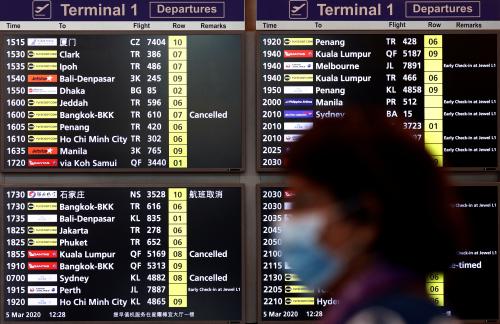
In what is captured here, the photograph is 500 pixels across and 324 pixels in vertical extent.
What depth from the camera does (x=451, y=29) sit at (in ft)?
9.99

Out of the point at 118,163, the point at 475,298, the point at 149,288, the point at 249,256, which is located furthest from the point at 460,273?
the point at 118,163

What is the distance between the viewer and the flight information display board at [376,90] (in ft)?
9.91

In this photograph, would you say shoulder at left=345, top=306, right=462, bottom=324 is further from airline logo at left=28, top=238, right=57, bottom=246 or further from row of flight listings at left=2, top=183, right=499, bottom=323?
airline logo at left=28, top=238, right=57, bottom=246

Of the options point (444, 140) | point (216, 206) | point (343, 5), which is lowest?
point (216, 206)

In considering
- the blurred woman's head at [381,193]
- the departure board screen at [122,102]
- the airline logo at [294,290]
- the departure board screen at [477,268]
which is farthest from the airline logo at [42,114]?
the blurred woman's head at [381,193]

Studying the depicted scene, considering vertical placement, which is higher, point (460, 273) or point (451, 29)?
point (451, 29)

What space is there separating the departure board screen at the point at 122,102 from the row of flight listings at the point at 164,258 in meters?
0.13

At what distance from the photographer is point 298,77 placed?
119 inches

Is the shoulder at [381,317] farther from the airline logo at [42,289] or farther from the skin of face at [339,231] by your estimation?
the airline logo at [42,289]

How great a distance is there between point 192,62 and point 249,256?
821 millimetres

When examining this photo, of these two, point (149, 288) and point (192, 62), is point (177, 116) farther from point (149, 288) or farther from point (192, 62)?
→ point (149, 288)

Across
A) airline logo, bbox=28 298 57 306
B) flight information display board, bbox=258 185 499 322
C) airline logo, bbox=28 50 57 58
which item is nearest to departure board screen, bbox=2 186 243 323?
airline logo, bbox=28 298 57 306

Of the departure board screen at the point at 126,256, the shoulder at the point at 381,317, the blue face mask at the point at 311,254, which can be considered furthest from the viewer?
the departure board screen at the point at 126,256

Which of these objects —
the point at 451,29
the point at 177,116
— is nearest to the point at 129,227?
the point at 177,116
